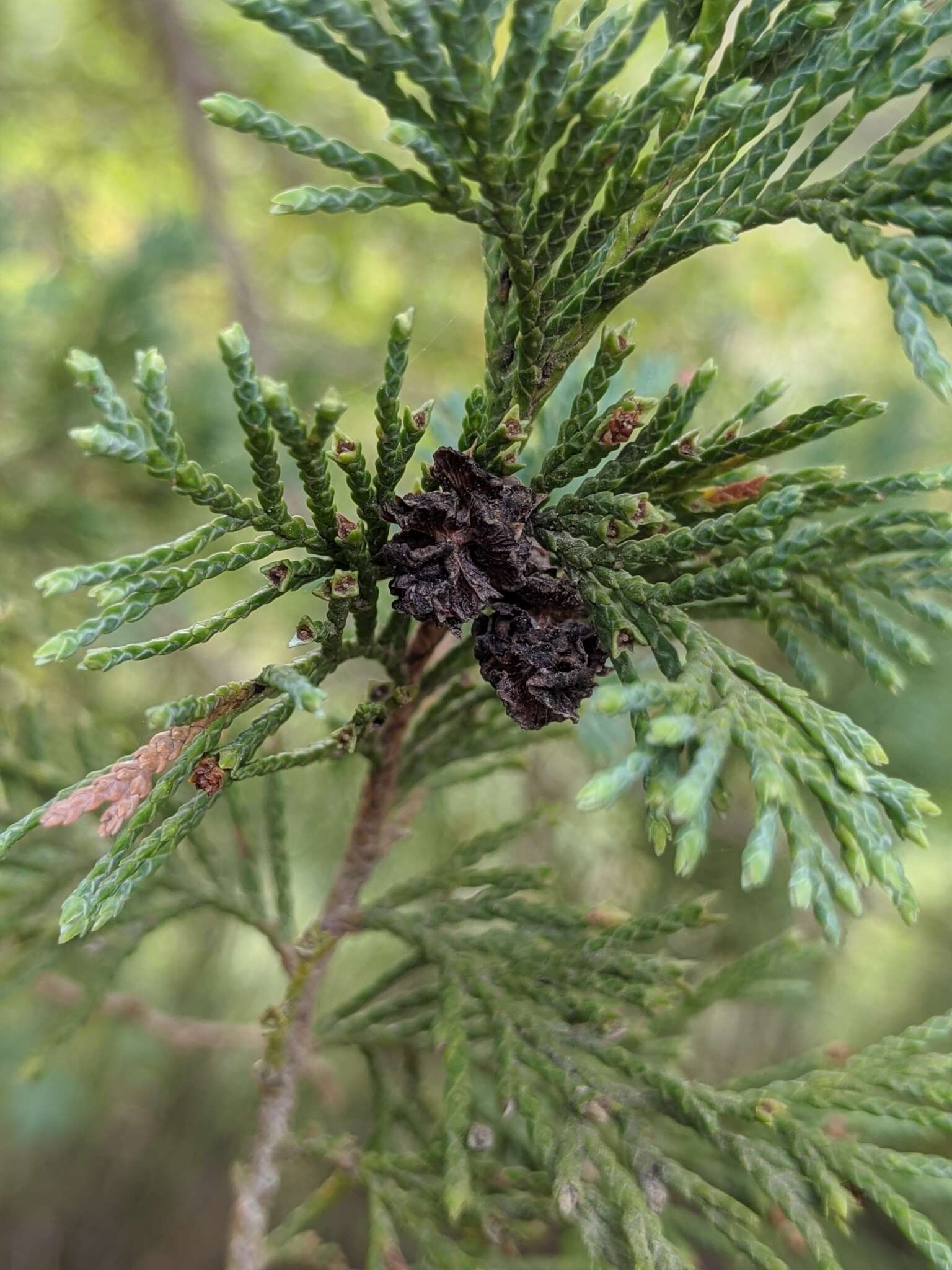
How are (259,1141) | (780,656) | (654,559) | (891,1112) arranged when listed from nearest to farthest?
(654,559) < (891,1112) < (259,1141) < (780,656)

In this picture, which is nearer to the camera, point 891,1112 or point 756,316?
point 891,1112

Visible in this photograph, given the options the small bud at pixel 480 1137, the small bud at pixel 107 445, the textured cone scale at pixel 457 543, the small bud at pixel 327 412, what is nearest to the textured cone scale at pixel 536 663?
the textured cone scale at pixel 457 543

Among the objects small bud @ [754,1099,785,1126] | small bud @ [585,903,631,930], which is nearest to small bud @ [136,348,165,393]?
small bud @ [585,903,631,930]

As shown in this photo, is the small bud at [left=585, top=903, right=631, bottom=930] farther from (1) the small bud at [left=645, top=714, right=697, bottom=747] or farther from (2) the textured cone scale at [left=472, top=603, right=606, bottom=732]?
(1) the small bud at [left=645, top=714, right=697, bottom=747]

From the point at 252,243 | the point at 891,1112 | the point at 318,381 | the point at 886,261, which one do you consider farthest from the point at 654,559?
the point at 252,243

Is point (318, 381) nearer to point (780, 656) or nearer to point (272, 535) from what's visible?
point (780, 656)

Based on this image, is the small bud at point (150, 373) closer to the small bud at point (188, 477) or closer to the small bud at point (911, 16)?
the small bud at point (188, 477)
